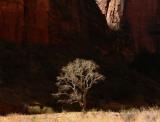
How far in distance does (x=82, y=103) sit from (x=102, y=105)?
5.79 metres

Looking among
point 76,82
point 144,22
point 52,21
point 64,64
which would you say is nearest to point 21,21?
point 52,21

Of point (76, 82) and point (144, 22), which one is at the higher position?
point (144, 22)

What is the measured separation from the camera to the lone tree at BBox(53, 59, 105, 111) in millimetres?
41594

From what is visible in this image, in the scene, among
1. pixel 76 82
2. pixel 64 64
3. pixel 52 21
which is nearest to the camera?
A: pixel 76 82

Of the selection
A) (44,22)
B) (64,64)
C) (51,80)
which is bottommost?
(51,80)

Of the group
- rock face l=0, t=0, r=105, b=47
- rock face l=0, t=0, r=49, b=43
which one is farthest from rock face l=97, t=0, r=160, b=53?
rock face l=0, t=0, r=49, b=43

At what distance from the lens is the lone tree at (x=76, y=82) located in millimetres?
41594

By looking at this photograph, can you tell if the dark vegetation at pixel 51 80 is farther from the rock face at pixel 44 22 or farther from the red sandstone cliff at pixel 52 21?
the red sandstone cliff at pixel 52 21

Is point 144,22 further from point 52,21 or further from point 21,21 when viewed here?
point 21,21

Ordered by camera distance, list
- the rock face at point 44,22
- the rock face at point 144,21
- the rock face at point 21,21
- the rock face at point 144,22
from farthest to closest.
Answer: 1. the rock face at point 144,21
2. the rock face at point 144,22
3. the rock face at point 44,22
4. the rock face at point 21,21

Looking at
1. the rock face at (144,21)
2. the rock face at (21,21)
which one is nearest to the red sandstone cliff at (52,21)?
the rock face at (21,21)

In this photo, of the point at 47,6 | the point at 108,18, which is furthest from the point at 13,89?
the point at 108,18

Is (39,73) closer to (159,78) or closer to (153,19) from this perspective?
(159,78)

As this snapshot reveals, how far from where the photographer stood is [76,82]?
4144 centimetres
